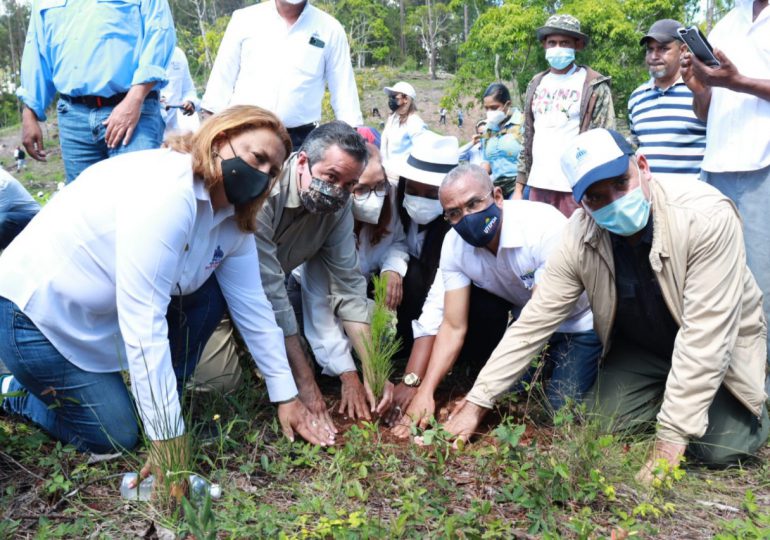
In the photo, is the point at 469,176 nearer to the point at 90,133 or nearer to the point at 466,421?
the point at 466,421

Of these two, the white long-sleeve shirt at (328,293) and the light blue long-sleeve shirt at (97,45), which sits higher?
the light blue long-sleeve shirt at (97,45)

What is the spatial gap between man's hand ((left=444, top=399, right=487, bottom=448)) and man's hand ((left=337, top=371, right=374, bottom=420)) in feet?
1.64

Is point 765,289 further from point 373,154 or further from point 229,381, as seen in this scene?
Answer: point 229,381

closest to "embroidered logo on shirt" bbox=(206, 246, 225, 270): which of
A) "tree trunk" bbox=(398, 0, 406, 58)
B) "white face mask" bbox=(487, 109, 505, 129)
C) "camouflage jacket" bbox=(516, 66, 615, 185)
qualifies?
"camouflage jacket" bbox=(516, 66, 615, 185)

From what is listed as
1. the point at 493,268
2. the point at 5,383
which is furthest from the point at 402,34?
the point at 5,383

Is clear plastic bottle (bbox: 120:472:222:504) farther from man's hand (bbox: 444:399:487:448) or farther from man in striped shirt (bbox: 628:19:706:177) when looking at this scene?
man in striped shirt (bbox: 628:19:706:177)

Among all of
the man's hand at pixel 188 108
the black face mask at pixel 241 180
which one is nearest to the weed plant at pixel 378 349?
the black face mask at pixel 241 180

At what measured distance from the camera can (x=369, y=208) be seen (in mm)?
4066

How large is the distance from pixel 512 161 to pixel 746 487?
13.8 ft

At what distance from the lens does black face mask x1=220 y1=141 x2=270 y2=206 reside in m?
2.60

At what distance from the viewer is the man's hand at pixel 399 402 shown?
3.50 metres

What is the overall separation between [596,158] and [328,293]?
1854 mm

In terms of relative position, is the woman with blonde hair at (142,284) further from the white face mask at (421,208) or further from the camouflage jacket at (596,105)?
the camouflage jacket at (596,105)

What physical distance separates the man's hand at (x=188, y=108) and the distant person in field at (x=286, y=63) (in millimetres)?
2841
